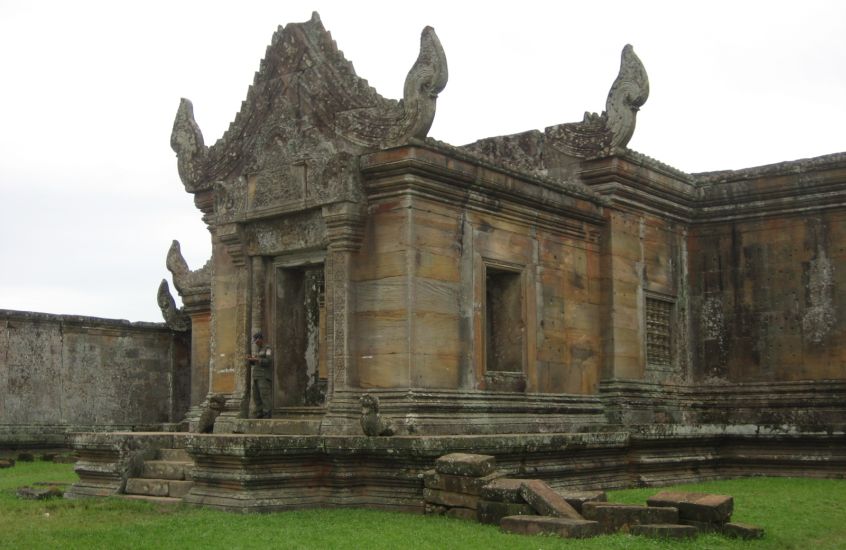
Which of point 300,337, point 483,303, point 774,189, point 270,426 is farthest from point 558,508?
point 774,189

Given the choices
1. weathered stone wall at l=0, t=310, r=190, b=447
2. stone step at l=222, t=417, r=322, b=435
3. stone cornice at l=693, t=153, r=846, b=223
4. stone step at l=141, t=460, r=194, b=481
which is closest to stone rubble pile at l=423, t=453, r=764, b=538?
stone step at l=222, t=417, r=322, b=435

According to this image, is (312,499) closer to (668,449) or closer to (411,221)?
(411,221)

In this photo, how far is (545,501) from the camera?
11.3 m

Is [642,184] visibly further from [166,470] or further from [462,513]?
[166,470]

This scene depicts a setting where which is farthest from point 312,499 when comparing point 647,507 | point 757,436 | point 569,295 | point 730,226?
point 730,226

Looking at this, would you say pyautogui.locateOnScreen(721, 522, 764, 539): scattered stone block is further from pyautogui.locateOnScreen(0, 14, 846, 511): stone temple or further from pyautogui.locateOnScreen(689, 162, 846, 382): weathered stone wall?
pyautogui.locateOnScreen(689, 162, 846, 382): weathered stone wall

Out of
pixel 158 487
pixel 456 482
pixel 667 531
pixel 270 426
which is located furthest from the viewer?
pixel 270 426

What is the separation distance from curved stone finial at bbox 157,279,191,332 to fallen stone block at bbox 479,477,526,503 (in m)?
16.1

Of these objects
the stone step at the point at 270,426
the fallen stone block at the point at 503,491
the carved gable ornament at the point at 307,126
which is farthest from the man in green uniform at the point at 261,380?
the fallen stone block at the point at 503,491

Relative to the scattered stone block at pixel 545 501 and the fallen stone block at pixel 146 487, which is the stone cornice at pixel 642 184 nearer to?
the scattered stone block at pixel 545 501

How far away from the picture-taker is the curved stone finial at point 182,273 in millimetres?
23938

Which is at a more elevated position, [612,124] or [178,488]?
[612,124]

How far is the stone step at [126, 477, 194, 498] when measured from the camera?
533 inches

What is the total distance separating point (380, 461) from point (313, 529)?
6.13 ft
